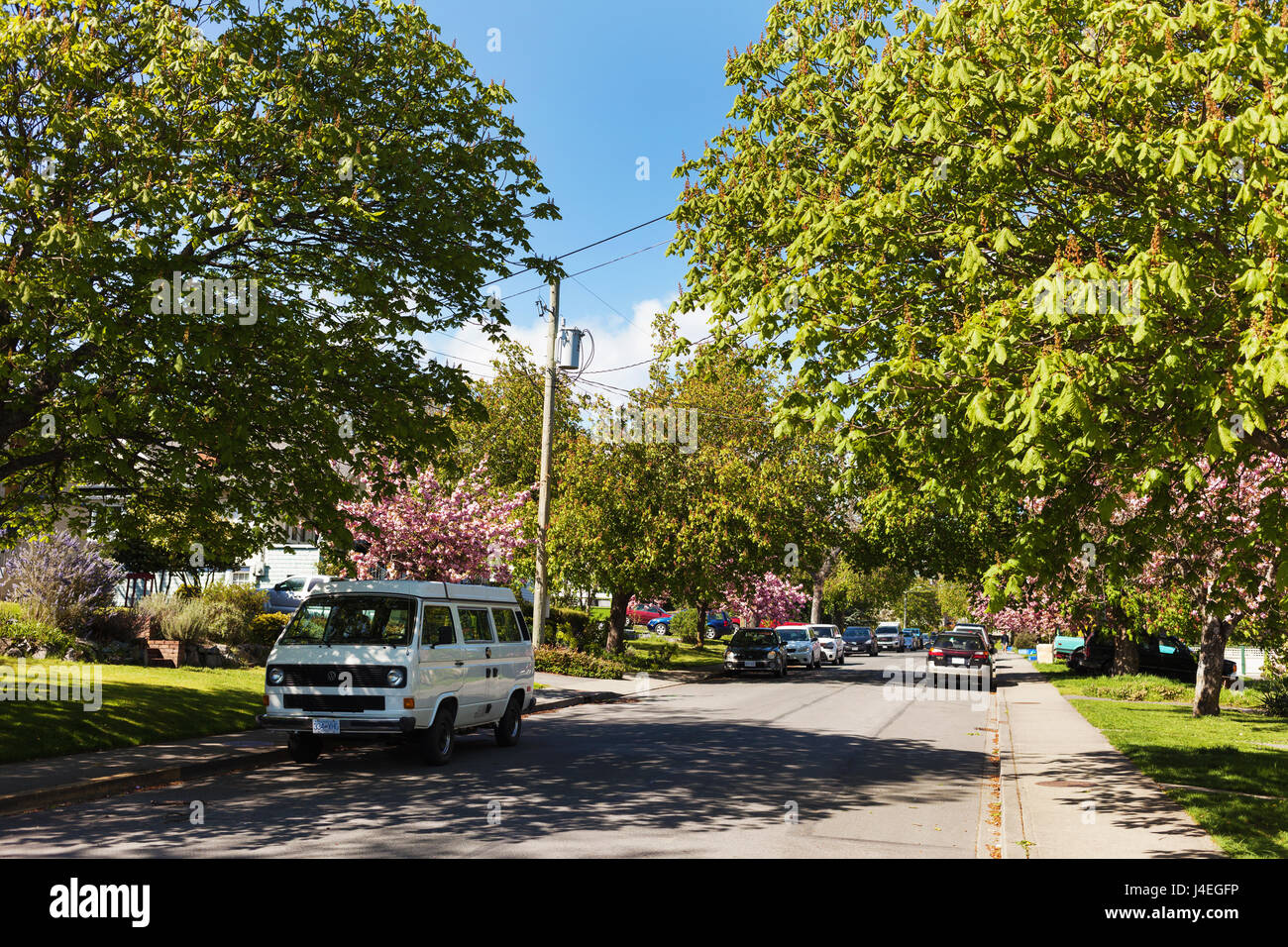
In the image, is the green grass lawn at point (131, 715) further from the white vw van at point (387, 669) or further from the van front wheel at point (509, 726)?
the van front wheel at point (509, 726)

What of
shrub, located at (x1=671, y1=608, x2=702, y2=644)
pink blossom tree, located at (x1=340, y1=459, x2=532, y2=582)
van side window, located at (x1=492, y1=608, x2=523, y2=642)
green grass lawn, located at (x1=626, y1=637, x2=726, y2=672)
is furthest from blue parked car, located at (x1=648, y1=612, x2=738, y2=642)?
van side window, located at (x1=492, y1=608, x2=523, y2=642)

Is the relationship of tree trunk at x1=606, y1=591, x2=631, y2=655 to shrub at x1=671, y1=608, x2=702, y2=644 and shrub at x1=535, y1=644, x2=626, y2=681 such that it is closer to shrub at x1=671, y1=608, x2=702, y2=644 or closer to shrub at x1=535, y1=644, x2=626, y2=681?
shrub at x1=535, y1=644, x2=626, y2=681

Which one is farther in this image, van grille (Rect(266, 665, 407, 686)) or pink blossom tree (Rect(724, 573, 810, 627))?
pink blossom tree (Rect(724, 573, 810, 627))

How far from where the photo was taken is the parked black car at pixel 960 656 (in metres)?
33.1

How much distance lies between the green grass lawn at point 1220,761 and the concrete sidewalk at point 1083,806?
0.23m

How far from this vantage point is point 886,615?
11475 centimetres

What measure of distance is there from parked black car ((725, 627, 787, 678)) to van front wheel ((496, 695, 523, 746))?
18.8m

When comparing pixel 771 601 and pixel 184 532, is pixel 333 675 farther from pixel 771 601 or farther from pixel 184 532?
pixel 771 601

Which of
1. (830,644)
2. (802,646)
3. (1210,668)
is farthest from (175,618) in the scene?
(830,644)

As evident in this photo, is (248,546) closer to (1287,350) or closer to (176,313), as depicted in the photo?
(176,313)

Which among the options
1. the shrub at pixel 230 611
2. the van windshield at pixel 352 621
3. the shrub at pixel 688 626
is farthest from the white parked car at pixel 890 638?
the van windshield at pixel 352 621

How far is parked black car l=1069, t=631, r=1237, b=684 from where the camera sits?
33719mm

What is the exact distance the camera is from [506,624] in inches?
552
